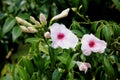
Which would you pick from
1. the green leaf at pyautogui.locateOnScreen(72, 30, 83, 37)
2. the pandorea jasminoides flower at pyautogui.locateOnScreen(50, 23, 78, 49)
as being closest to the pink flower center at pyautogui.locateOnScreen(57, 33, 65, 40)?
the pandorea jasminoides flower at pyautogui.locateOnScreen(50, 23, 78, 49)

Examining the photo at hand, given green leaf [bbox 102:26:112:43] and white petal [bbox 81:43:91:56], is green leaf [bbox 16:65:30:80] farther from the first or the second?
green leaf [bbox 102:26:112:43]

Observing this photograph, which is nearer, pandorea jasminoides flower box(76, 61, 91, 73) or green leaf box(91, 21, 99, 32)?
pandorea jasminoides flower box(76, 61, 91, 73)

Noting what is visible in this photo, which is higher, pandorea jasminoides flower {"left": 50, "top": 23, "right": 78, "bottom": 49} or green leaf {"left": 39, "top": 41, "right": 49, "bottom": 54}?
pandorea jasminoides flower {"left": 50, "top": 23, "right": 78, "bottom": 49}

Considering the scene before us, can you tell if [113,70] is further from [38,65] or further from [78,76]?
[38,65]

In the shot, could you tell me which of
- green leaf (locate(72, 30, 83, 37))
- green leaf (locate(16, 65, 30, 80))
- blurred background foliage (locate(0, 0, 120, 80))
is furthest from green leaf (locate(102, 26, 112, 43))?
green leaf (locate(16, 65, 30, 80))

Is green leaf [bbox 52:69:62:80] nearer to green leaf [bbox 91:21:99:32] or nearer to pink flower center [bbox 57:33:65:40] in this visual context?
pink flower center [bbox 57:33:65:40]

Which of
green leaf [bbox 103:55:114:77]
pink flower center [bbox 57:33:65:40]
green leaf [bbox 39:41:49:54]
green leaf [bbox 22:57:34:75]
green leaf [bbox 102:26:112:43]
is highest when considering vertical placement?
pink flower center [bbox 57:33:65:40]

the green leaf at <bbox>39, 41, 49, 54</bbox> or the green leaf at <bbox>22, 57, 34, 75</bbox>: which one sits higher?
the green leaf at <bbox>39, 41, 49, 54</bbox>

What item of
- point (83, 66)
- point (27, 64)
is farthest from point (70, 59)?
point (27, 64)

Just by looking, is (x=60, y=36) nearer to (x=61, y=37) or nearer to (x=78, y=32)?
(x=61, y=37)

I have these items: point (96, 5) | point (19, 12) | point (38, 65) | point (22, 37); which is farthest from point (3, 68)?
point (38, 65)
